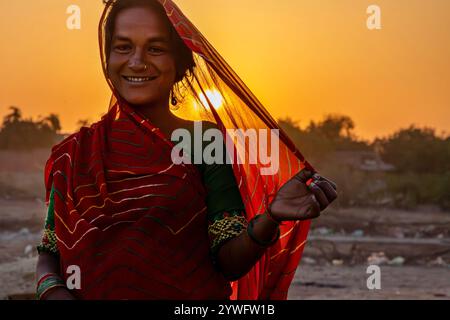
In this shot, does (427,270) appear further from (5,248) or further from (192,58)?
(192,58)

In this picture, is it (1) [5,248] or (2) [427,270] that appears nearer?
(2) [427,270]

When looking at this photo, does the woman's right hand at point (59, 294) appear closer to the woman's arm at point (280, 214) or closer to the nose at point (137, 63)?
the woman's arm at point (280, 214)

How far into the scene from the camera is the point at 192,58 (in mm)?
2770

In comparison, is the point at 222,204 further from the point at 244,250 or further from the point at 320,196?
the point at 320,196

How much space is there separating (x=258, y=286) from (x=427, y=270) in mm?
7929

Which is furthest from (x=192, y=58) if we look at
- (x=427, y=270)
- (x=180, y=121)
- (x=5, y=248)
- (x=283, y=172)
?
(x=5, y=248)

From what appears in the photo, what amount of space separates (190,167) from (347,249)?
9064 millimetres

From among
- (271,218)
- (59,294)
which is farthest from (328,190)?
(59,294)

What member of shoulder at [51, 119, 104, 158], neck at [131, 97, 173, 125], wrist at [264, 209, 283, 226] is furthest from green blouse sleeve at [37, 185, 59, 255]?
wrist at [264, 209, 283, 226]

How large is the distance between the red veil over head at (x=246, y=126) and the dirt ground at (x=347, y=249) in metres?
4.93

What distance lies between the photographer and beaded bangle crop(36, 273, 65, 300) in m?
2.50

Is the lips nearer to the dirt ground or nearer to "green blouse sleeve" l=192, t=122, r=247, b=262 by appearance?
"green blouse sleeve" l=192, t=122, r=247, b=262

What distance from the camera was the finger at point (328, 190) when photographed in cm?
227
